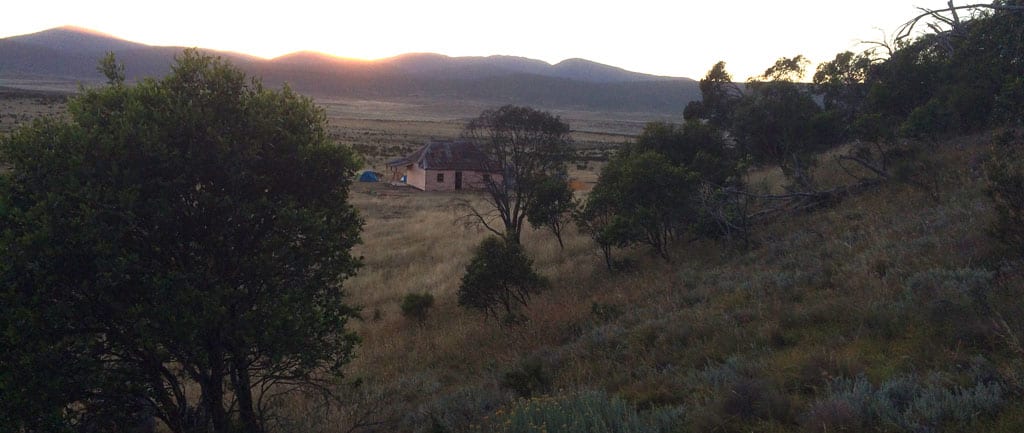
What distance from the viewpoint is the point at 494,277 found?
42.1ft

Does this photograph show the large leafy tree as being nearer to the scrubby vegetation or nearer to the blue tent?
the scrubby vegetation

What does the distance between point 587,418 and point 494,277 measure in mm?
8198

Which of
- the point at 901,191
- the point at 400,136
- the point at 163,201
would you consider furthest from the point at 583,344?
the point at 400,136

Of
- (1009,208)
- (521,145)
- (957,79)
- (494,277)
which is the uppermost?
(957,79)

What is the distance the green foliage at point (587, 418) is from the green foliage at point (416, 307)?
9.65 metres

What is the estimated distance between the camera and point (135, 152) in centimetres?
562

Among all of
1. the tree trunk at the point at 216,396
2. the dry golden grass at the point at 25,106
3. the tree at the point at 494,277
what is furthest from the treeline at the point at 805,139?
the dry golden grass at the point at 25,106

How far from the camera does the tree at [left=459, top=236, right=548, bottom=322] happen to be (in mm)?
12820

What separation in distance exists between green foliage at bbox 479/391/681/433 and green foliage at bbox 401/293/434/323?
31.7 ft

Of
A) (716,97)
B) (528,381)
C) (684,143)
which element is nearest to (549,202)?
(684,143)

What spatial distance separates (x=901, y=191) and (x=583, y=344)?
8.42 m

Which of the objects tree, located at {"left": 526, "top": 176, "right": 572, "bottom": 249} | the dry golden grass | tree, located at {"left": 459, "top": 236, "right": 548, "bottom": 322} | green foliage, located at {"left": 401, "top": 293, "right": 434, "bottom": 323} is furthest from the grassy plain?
the dry golden grass

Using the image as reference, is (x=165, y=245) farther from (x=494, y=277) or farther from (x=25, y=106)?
(x=25, y=106)

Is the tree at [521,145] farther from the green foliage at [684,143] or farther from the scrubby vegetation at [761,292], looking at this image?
the green foliage at [684,143]
